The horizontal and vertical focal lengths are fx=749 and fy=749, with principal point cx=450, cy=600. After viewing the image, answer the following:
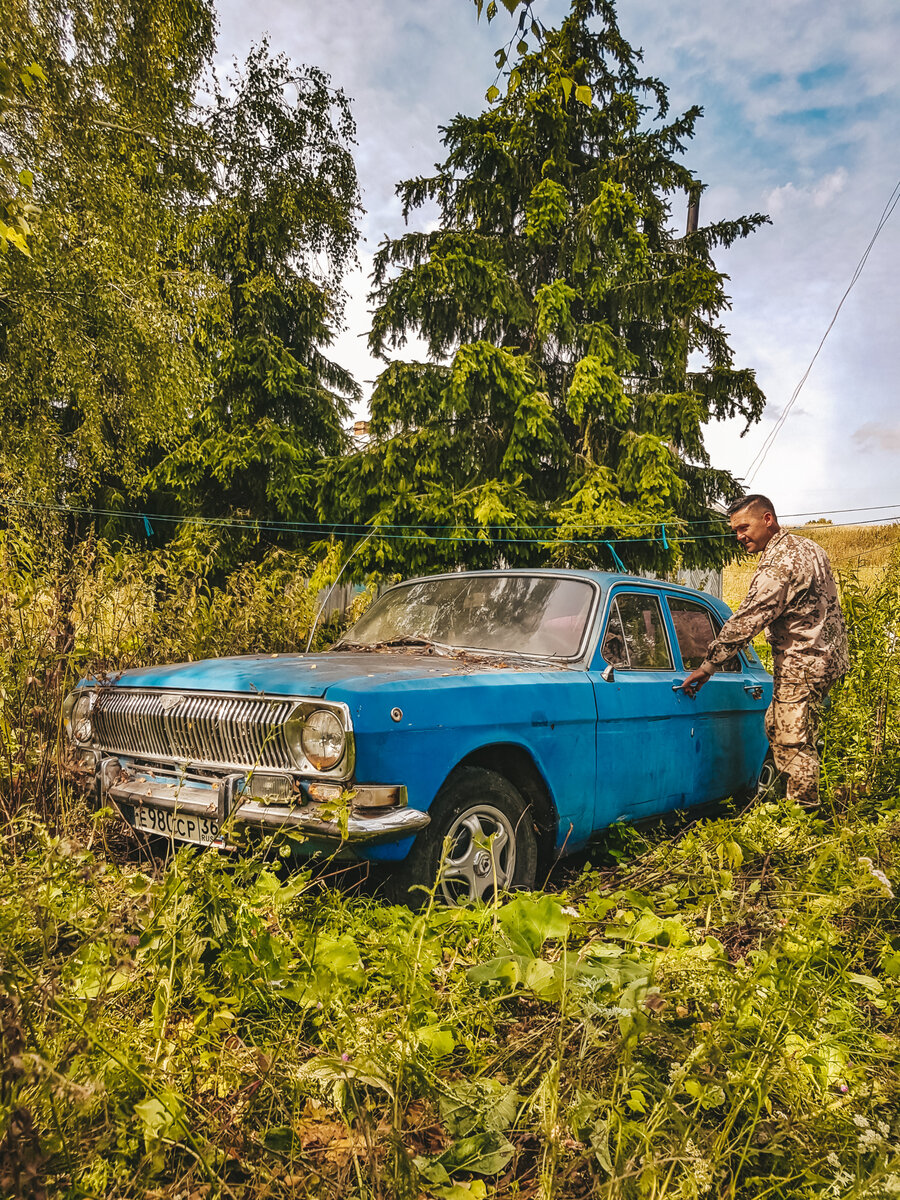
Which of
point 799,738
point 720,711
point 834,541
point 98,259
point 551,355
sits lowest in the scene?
point 799,738

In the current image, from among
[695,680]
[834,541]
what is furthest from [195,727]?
[834,541]

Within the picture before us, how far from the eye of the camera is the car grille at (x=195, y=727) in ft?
9.23

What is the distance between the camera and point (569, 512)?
495 inches

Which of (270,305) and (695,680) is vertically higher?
(270,305)

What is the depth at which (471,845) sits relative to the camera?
10.1ft

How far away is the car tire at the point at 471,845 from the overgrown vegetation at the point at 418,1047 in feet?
0.69

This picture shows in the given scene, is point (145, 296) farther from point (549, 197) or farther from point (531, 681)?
point (531, 681)

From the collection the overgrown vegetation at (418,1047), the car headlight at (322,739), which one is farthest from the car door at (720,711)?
the car headlight at (322,739)

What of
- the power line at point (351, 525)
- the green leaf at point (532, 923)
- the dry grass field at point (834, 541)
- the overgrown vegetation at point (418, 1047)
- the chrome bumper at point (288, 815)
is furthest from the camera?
the dry grass field at point (834, 541)

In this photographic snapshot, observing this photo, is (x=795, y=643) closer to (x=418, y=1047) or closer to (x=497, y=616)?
(x=497, y=616)

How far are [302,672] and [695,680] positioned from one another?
2425mm

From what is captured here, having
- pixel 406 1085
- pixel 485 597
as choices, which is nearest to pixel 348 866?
pixel 406 1085

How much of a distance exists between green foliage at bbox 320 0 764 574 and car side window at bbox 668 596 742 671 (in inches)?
276

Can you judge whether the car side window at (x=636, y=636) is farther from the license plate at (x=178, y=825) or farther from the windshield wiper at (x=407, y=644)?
the license plate at (x=178, y=825)
